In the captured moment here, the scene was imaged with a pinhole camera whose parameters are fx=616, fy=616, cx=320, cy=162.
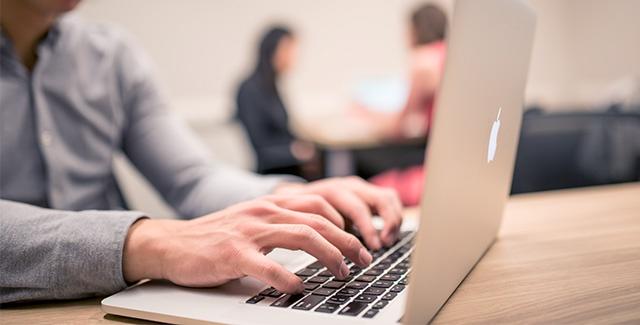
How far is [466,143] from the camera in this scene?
1.55 ft

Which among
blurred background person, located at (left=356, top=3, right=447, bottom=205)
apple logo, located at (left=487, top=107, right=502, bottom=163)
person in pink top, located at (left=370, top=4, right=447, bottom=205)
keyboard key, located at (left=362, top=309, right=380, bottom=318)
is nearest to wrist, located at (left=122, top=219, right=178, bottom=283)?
keyboard key, located at (left=362, top=309, right=380, bottom=318)

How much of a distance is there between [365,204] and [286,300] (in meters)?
0.26

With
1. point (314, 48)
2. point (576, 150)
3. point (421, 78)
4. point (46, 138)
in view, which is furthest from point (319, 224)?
point (314, 48)

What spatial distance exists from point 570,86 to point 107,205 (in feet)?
19.1

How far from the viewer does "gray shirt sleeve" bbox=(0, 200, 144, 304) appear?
56 cm

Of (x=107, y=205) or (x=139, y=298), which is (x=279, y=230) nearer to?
(x=139, y=298)

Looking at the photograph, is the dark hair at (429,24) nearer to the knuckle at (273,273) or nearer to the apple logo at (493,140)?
the apple logo at (493,140)

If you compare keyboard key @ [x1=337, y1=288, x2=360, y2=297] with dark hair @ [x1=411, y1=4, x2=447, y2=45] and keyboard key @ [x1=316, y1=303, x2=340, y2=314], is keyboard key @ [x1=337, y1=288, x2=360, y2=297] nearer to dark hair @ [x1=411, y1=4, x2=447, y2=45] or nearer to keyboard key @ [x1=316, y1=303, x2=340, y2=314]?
keyboard key @ [x1=316, y1=303, x2=340, y2=314]

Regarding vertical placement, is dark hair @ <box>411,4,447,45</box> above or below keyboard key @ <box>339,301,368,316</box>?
above

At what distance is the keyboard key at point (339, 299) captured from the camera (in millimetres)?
496

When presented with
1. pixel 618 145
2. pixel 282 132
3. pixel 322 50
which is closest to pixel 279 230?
pixel 618 145

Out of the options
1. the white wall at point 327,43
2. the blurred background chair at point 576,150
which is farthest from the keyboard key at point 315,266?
the white wall at point 327,43

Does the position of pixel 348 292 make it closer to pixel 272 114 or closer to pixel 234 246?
pixel 234 246

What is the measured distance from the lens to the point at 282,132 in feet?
13.0
